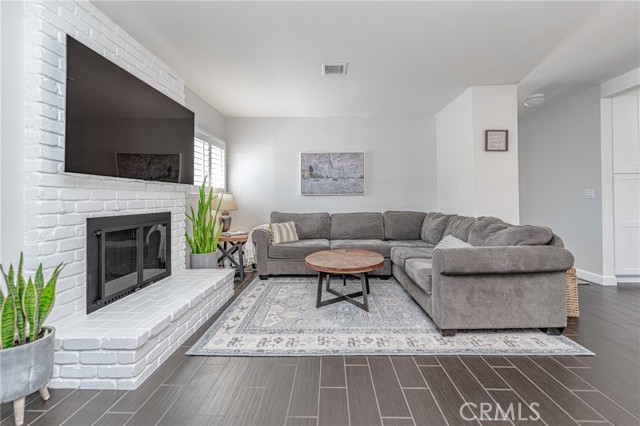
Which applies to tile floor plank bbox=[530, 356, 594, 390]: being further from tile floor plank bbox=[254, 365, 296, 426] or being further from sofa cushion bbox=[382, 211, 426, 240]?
sofa cushion bbox=[382, 211, 426, 240]

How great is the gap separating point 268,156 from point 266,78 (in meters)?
1.74

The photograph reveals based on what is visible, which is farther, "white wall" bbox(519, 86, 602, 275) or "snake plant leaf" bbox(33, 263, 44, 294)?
"white wall" bbox(519, 86, 602, 275)

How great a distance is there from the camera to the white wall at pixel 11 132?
1.54m

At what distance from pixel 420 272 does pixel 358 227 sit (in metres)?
1.98

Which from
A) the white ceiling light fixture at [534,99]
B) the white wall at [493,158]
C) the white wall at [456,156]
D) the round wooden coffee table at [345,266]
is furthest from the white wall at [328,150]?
the round wooden coffee table at [345,266]

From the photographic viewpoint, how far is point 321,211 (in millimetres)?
4848

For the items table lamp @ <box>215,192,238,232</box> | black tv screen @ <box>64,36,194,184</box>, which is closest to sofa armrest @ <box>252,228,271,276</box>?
table lamp @ <box>215,192,238,232</box>

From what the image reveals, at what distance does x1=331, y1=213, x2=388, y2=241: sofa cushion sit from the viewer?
442 cm

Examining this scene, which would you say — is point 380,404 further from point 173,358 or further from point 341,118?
point 341,118

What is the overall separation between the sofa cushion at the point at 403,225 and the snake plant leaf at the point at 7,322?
3987 millimetres

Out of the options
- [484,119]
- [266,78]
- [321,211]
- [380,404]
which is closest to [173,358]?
[380,404]

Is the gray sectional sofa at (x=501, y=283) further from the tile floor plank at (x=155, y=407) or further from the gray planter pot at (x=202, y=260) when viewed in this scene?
the gray planter pot at (x=202, y=260)

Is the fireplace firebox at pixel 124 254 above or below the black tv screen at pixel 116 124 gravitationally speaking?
below

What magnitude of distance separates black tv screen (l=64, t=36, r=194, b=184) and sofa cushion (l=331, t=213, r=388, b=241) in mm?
2443
